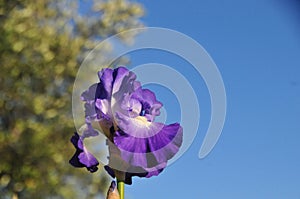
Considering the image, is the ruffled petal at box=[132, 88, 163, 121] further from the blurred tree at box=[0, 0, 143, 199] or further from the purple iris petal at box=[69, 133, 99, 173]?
the blurred tree at box=[0, 0, 143, 199]

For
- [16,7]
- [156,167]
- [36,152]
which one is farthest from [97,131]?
[16,7]

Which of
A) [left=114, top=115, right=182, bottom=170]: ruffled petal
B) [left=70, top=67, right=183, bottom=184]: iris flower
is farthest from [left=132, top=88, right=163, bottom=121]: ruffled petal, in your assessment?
[left=114, top=115, right=182, bottom=170]: ruffled petal

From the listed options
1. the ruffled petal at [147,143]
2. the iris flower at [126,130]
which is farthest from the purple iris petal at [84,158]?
the ruffled petal at [147,143]

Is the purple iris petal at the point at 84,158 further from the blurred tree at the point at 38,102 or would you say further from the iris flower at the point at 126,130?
the blurred tree at the point at 38,102

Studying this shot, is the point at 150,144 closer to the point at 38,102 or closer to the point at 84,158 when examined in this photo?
the point at 84,158

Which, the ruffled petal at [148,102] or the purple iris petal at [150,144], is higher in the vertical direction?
the ruffled petal at [148,102]

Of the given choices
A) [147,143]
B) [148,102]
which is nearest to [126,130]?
[147,143]
